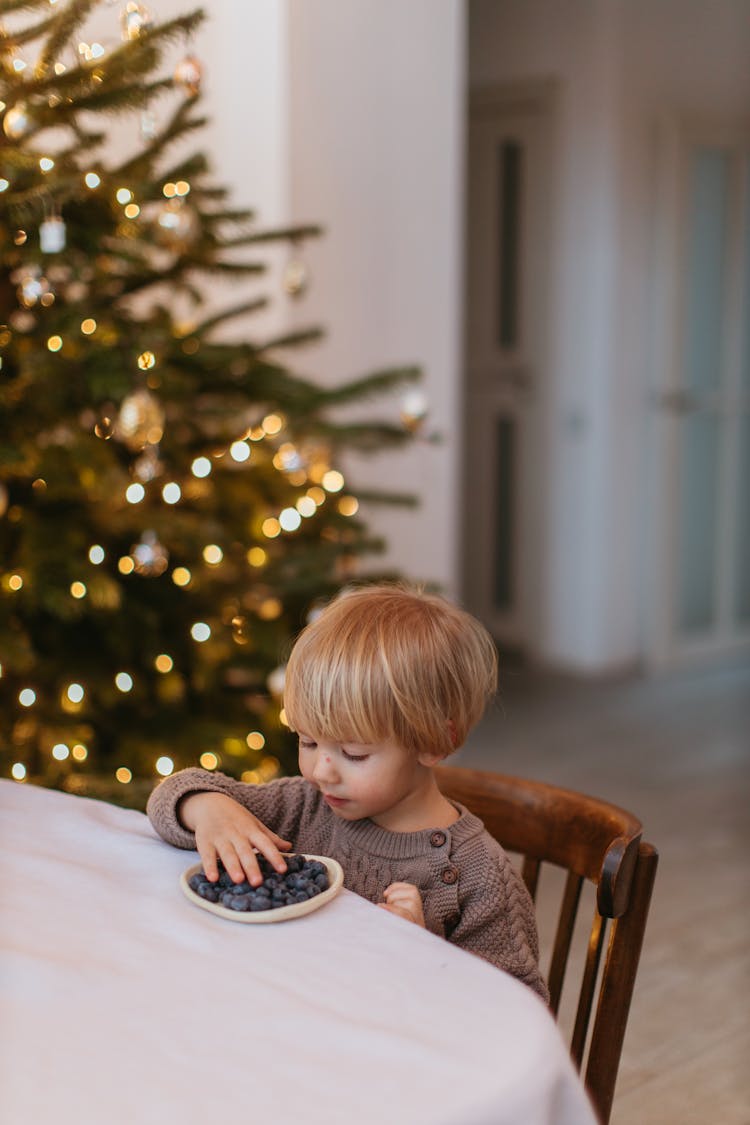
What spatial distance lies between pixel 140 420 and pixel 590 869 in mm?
1341

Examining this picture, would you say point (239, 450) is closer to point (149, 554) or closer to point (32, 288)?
point (149, 554)

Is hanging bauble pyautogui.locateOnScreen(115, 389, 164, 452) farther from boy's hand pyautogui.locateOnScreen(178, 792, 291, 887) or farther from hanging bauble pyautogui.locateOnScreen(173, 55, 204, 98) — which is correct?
boy's hand pyautogui.locateOnScreen(178, 792, 291, 887)

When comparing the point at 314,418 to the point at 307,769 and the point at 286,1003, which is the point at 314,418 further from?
the point at 286,1003

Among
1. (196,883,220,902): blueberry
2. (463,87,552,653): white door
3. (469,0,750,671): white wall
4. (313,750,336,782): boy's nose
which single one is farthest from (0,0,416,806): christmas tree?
(463,87,552,653): white door

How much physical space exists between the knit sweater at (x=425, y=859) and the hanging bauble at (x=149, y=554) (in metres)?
1.16

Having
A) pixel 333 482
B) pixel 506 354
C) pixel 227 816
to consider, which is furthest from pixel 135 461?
pixel 506 354

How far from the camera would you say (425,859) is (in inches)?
43.5

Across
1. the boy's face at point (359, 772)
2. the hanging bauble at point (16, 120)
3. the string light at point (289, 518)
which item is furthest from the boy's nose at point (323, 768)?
the string light at point (289, 518)

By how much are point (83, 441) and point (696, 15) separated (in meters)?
3.80

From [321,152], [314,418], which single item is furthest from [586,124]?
[314,418]

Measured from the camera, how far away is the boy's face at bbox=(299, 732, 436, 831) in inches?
42.7

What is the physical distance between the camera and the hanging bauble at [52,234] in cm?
200

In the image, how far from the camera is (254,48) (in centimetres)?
337

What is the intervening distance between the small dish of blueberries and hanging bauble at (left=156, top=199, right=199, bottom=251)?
165 cm
